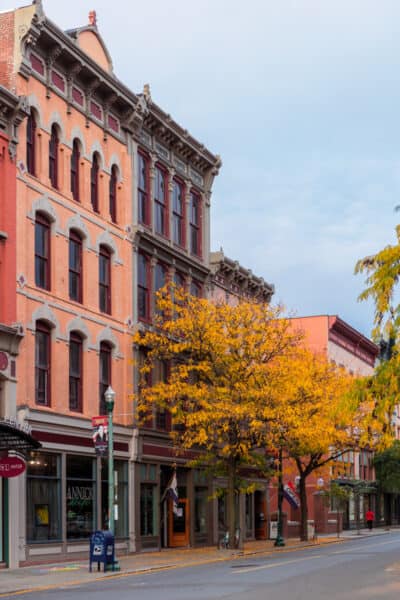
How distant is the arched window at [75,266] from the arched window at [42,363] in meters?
2.60

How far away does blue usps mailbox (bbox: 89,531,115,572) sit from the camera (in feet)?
99.9

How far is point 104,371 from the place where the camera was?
40438 mm

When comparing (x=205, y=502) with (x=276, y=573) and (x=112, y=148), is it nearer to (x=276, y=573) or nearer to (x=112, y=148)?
(x=112, y=148)

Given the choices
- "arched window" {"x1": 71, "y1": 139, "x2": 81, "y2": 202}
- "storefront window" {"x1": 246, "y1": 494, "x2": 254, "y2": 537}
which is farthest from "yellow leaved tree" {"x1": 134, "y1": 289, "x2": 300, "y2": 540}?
"storefront window" {"x1": 246, "y1": 494, "x2": 254, "y2": 537}

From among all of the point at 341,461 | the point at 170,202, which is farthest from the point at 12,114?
the point at 341,461

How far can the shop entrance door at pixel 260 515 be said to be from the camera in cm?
5716

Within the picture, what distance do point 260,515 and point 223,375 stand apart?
17.6 meters

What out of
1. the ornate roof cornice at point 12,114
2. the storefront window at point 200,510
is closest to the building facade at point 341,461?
the storefront window at point 200,510

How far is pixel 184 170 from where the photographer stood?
161ft

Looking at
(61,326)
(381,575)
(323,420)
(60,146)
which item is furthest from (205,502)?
(381,575)

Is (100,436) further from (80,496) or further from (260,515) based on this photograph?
(260,515)

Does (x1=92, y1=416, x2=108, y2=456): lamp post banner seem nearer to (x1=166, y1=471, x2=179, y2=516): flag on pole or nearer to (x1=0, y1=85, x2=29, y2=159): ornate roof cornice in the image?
(x1=0, y1=85, x2=29, y2=159): ornate roof cornice

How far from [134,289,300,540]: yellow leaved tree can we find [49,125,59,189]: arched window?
7.75 m

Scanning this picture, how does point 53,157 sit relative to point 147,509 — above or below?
above
